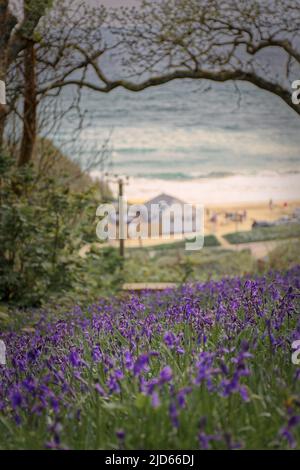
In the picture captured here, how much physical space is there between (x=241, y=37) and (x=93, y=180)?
2.44m

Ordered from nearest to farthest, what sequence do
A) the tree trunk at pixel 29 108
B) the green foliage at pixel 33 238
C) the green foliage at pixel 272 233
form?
the green foliage at pixel 33 238 < the tree trunk at pixel 29 108 < the green foliage at pixel 272 233

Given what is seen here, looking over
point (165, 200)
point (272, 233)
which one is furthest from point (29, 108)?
point (272, 233)

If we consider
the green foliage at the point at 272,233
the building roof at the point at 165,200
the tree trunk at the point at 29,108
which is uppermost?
the tree trunk at the point at 29,108

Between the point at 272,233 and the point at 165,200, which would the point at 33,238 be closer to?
the point at 165,200

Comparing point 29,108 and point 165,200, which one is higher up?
point 29,108

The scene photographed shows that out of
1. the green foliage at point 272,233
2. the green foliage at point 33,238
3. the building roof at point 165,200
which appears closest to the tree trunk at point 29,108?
the green foliage at point 33,238

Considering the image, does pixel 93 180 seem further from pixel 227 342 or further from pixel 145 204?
pixel 227 342

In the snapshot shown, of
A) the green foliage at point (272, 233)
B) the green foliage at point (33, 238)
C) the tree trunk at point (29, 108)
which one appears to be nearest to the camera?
the green foliage at point (33, 238)

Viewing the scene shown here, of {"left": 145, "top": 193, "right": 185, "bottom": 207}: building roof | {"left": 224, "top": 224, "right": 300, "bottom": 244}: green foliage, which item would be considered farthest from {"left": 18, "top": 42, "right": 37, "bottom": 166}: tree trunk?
{"left": 224, "top": 224, "right": 300, "bottom": 244}: green foliage

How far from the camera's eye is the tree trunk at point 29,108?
20.6 ft

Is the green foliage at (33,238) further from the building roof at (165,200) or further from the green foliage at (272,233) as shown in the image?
the green foliage at (272,233)

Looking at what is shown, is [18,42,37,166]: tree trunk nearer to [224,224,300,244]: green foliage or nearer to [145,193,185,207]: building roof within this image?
[145,193,185,207]: building roof

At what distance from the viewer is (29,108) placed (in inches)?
253
